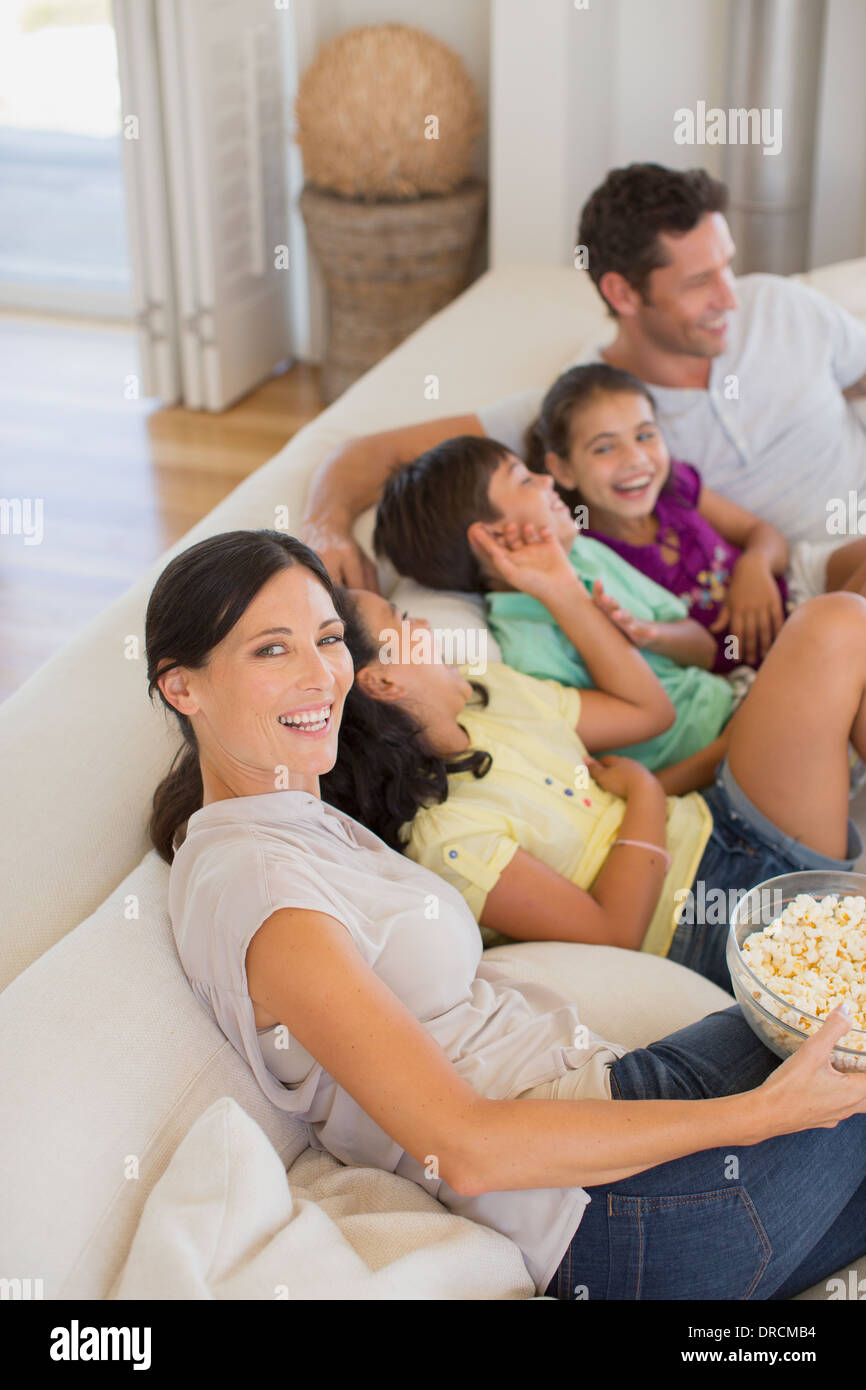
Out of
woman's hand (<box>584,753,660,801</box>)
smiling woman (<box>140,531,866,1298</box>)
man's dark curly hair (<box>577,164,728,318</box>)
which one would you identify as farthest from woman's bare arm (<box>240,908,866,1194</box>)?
man's dark curly hair (<box>577,164,728,318</box>)

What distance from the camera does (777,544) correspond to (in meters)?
2.21

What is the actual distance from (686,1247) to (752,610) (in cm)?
114

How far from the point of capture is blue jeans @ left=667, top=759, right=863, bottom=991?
1.65m

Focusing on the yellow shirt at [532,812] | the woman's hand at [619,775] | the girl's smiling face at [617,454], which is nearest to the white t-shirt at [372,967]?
the yellow shirt at [532,812]

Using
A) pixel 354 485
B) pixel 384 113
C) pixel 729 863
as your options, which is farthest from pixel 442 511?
pixel 384 113

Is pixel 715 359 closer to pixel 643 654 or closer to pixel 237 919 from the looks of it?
pixel 643 654

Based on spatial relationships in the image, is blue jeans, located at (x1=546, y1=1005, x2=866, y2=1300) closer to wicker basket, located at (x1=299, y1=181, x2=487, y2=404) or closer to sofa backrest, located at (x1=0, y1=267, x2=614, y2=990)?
sofa backrest, located at (x1=0, y1=267, x2=614, y2=990)

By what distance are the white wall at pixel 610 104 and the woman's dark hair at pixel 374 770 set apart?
8.10 ft

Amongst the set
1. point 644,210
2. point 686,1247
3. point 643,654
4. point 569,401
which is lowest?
point 686,1247

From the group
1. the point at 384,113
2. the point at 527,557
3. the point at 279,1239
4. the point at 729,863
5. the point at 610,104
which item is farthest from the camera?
the point at 610,104

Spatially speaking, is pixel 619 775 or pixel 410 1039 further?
pixel 619 775

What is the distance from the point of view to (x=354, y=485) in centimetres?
211

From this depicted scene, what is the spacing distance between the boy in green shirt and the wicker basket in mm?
1861
